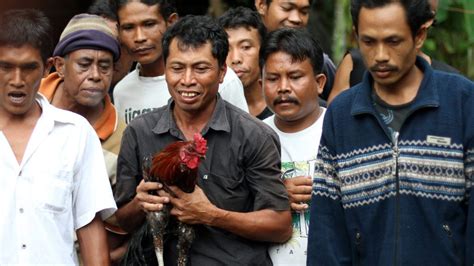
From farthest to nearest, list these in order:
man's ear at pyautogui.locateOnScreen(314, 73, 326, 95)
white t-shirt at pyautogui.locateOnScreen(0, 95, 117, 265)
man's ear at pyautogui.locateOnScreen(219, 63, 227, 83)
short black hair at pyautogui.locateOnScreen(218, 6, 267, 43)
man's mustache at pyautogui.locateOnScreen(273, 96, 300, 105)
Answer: short black hair at pyautogui.locateOnScreen(218, 6, 267, 43) → man's ear at pyautogui.locateOnScreen(314, 73, 326, 95) → man's mustache at pyautogui.locateOnScreen(273, 96, 300, 105) → man's ear at pyautogui.locateOnScreen(219, 63, 227, 83) → white t-shirt at pyautogui.locateOnScreen(0, 95, 117, 265)

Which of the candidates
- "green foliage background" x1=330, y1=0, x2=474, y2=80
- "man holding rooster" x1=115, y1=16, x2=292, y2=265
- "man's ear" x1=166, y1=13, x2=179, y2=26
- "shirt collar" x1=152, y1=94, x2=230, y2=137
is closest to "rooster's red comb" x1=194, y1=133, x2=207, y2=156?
"man holding rooster" x1=115, y1=16, x2=292, y2=265

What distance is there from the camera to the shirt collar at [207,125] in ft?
18.8

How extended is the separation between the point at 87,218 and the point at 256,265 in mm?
906

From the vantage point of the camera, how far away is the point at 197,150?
5281 mm

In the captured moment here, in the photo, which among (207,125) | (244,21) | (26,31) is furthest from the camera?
(244,21)

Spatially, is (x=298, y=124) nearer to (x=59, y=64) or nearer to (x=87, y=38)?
(x=87, y=38)

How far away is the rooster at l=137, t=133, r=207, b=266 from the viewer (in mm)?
5289

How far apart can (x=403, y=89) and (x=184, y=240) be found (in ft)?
4.41

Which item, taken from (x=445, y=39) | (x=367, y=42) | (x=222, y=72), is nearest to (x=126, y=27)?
(x=222, y=72)

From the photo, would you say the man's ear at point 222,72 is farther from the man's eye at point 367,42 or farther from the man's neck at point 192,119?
the man's eye at point 367,42

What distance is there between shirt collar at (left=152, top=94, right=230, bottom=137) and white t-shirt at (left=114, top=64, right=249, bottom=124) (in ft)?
2.54

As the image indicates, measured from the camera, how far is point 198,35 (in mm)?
5945

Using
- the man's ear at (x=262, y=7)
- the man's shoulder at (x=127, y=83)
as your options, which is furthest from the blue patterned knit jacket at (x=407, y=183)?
the man's ear at (x=262, y=7)

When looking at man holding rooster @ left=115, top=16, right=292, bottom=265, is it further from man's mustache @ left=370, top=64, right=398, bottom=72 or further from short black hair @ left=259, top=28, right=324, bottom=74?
man's mustache @ left=370, top=64, right=398, bottom=72
